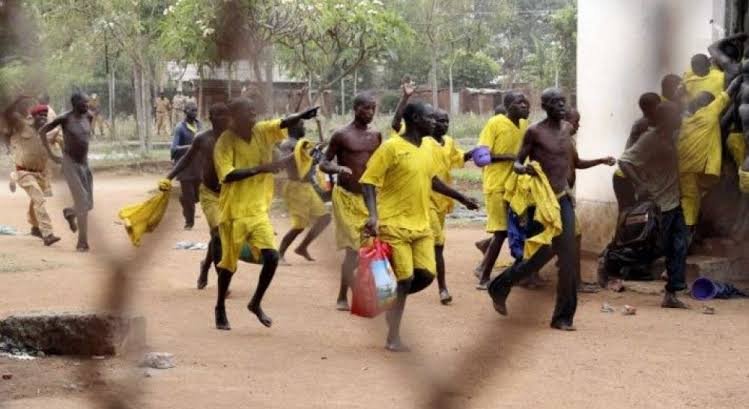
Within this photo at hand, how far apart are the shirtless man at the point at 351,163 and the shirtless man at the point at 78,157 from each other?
10.7 ft

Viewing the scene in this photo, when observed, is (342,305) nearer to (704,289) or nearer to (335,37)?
(704,289)

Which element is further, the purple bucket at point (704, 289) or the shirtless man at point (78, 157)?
the purple bucket at point (704, 289)

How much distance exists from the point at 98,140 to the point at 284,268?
6472 millimetres

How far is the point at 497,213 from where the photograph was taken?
6691mm

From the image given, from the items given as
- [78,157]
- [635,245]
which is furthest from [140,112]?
[635,245]

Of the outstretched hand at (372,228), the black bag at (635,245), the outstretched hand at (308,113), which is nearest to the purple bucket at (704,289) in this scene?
→ the black bag at (635,245)

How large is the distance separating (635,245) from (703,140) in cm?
440

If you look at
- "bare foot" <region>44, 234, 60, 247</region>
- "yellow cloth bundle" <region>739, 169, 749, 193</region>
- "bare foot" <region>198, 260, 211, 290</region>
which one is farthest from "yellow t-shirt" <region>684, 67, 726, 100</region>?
"bare foot" <region>44, 234, 60, 247</region>

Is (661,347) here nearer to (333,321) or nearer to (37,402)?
(333,321)

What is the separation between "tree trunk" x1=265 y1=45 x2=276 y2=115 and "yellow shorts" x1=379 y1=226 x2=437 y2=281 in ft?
13.4

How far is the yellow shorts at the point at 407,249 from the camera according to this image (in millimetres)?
4793

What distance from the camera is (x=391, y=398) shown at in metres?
3.92

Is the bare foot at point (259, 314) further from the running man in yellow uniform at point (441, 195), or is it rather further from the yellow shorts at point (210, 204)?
the running man in yellow uniform at point (441, 195)

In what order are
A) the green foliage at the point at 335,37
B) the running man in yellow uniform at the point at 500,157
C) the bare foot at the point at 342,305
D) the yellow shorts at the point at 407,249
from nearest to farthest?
the green foliage at the point at 335,37, the yellow shorts at the point at 407,249, the bare foot at the point at 342,305, the running man in yellow uniform at the point at 500,157
